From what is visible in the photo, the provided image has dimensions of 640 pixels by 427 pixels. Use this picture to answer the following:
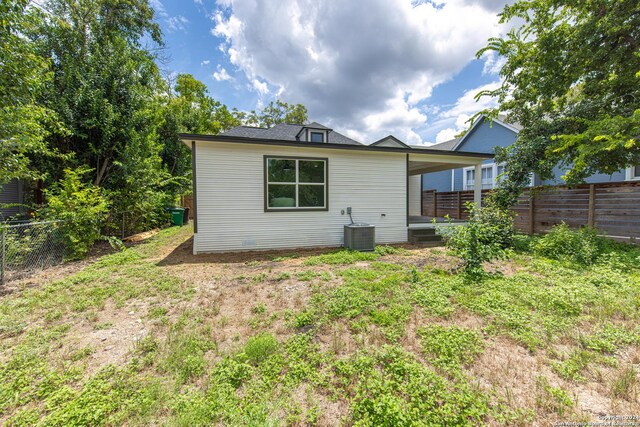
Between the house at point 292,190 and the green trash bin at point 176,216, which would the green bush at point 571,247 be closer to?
the house at point 292,190

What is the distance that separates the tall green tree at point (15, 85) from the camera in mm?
3762

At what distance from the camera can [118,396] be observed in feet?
5.90

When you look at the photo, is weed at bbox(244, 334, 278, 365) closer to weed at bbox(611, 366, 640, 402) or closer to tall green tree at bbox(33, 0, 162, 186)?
weed at bbox(611, 366, 640, 402)

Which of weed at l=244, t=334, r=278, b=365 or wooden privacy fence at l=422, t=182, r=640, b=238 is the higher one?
wooden privacy fence at l=422, t=182, r=640, b=238

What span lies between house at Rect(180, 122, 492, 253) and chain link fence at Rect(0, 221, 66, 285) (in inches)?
105

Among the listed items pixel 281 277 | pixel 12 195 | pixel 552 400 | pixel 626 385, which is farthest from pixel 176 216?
pixel 626 385

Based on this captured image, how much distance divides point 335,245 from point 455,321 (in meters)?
4.66

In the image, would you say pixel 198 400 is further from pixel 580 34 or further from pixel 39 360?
pixel 580 34

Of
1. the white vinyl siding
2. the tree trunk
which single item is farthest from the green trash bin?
the white vinyl siding

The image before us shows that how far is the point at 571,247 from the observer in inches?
207

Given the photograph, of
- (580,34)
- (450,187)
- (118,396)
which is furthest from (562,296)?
(450,187)

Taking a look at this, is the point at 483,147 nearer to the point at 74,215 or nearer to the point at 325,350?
the point at 325,350

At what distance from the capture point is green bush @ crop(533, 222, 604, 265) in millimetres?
4840

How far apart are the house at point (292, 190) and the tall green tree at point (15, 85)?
2324 mm
